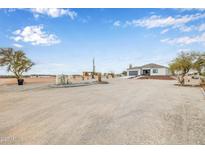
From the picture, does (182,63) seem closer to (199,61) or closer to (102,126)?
(199,61)

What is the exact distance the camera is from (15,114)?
15.7ft

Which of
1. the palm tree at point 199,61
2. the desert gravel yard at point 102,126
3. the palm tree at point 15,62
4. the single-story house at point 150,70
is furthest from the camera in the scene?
the single-story house at point 150,70

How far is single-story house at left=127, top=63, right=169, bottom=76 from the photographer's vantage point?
2885 centimetres

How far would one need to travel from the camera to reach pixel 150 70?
98.1 ft

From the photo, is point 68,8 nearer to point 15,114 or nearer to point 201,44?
point 15,114

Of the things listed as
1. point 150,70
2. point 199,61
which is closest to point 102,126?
point 199,61

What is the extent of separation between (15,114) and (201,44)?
19.4ft

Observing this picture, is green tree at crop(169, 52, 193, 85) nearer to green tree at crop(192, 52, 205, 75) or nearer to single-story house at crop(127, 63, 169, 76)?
green tree at crop(192, 52, 205, 75)

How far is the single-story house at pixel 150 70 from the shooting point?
1136 inches

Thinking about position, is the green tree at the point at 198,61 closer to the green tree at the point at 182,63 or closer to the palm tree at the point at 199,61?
the palm tree at the point at 199,61

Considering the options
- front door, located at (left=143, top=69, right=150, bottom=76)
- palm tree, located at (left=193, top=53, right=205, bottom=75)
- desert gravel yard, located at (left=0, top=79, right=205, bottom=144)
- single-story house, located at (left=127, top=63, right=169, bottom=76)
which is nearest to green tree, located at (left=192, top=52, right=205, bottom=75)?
palm tree, located at (left=193, top=53, right=205, bottom=75)

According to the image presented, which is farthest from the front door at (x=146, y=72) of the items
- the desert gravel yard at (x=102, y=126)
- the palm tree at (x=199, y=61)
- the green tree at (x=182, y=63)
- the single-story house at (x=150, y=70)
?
the desert gravel yard at (x=102, y=126)

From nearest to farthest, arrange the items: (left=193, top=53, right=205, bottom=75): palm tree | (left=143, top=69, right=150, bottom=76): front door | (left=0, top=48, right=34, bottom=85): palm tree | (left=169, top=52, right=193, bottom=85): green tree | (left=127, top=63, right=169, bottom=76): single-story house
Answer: (left=0, top=48, right=34, bottom=85): palm tree < (left=193, top=53, right=205, bottom=75): palm tree < (left=169, top=52, right=193, bottom=85): green tree < (left=127, top=63, right=169, bottom=76): single-story house < (left=143, top=69, right=150, bottom=76): front door
